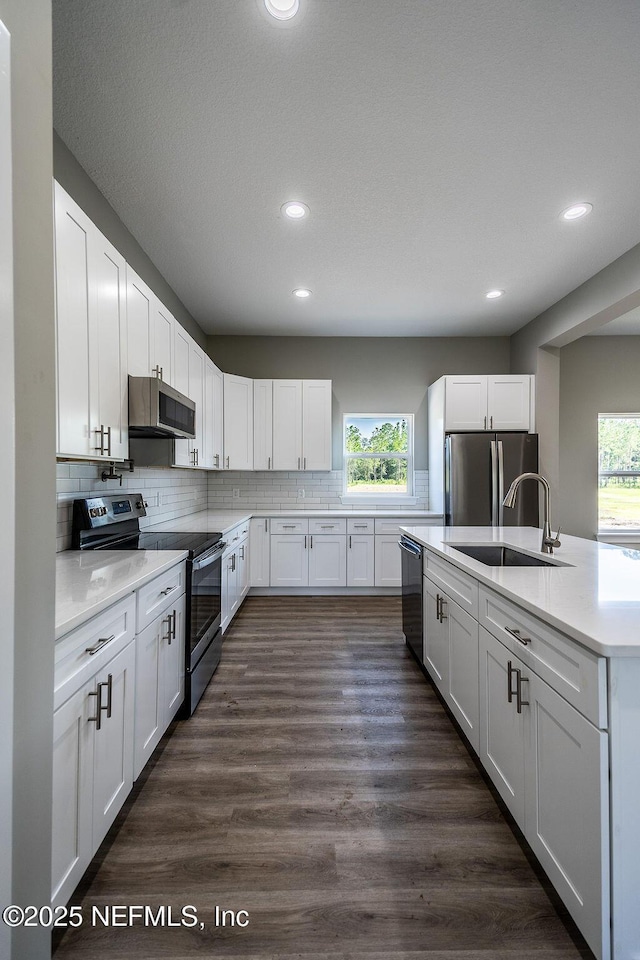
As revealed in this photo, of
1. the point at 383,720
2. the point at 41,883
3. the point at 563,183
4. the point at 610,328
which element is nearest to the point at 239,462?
the point at 383,720

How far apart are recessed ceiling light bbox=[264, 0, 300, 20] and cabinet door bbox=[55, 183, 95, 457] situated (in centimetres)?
95

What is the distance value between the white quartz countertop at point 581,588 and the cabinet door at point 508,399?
2.25 m

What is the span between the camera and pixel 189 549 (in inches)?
92.4

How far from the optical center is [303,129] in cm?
205

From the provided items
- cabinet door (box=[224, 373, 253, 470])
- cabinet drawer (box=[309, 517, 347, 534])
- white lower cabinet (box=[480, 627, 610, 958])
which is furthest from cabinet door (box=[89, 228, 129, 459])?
cabinet drawer (box=[309, 517, 347, 534])

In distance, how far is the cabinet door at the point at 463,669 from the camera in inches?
73.3

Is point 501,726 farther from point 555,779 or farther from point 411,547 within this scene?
point 411,547

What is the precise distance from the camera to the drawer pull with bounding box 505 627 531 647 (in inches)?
55.1

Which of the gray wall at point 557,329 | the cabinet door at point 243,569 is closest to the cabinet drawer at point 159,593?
the cabinet door at point 243,569

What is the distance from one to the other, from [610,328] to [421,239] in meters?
3.23

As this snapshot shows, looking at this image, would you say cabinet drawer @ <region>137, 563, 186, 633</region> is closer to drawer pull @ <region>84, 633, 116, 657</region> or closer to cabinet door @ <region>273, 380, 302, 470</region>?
drawer pull @ <region>84, 633, 116, 657</region>

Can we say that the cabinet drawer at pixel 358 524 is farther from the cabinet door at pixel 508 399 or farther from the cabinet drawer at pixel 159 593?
the cabinet drawer at pixel 159 593

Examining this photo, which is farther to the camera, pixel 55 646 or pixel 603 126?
pixel 603 126

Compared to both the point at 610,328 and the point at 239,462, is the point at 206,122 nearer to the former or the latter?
the point at 239,462
